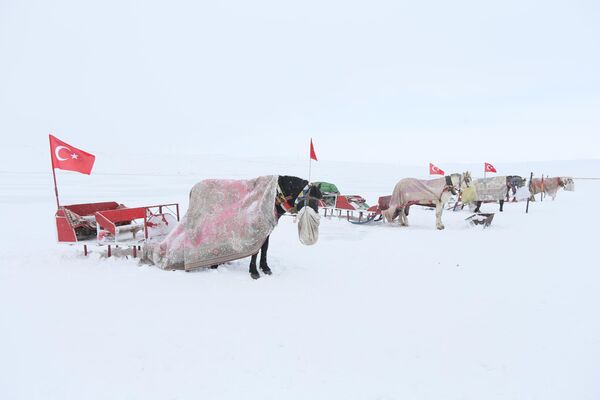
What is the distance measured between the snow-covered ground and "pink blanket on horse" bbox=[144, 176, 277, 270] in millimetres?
333

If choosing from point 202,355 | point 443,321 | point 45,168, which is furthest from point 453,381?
point 45,168

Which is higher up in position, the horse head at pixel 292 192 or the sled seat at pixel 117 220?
the horse head at pixel 292 192

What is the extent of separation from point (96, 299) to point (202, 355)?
251 cm

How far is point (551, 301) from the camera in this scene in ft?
18.0

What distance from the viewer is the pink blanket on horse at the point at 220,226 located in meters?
6.48

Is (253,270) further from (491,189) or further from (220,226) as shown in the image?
(491,189)

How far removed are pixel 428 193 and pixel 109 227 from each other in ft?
32.3

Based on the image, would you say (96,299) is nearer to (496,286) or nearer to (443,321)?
(443,321)

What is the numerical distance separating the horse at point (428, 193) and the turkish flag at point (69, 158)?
31.4 ft

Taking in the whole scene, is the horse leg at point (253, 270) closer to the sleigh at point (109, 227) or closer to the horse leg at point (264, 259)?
the horse leg at point (264, 259)

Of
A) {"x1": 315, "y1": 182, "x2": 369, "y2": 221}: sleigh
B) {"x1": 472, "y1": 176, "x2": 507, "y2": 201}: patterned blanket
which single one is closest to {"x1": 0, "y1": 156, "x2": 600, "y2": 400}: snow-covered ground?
{"x1": 315, "y1": 182, "x2": 369, "y2": 221}: sleigh

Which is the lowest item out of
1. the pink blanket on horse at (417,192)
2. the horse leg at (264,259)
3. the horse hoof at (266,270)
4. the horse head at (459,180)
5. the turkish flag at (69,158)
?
the horse hoof at (266,270)

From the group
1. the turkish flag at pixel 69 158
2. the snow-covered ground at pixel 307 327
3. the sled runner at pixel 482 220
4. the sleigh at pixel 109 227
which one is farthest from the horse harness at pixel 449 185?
the turkish flag at pixel 69 158

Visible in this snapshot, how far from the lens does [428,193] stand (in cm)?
1232
